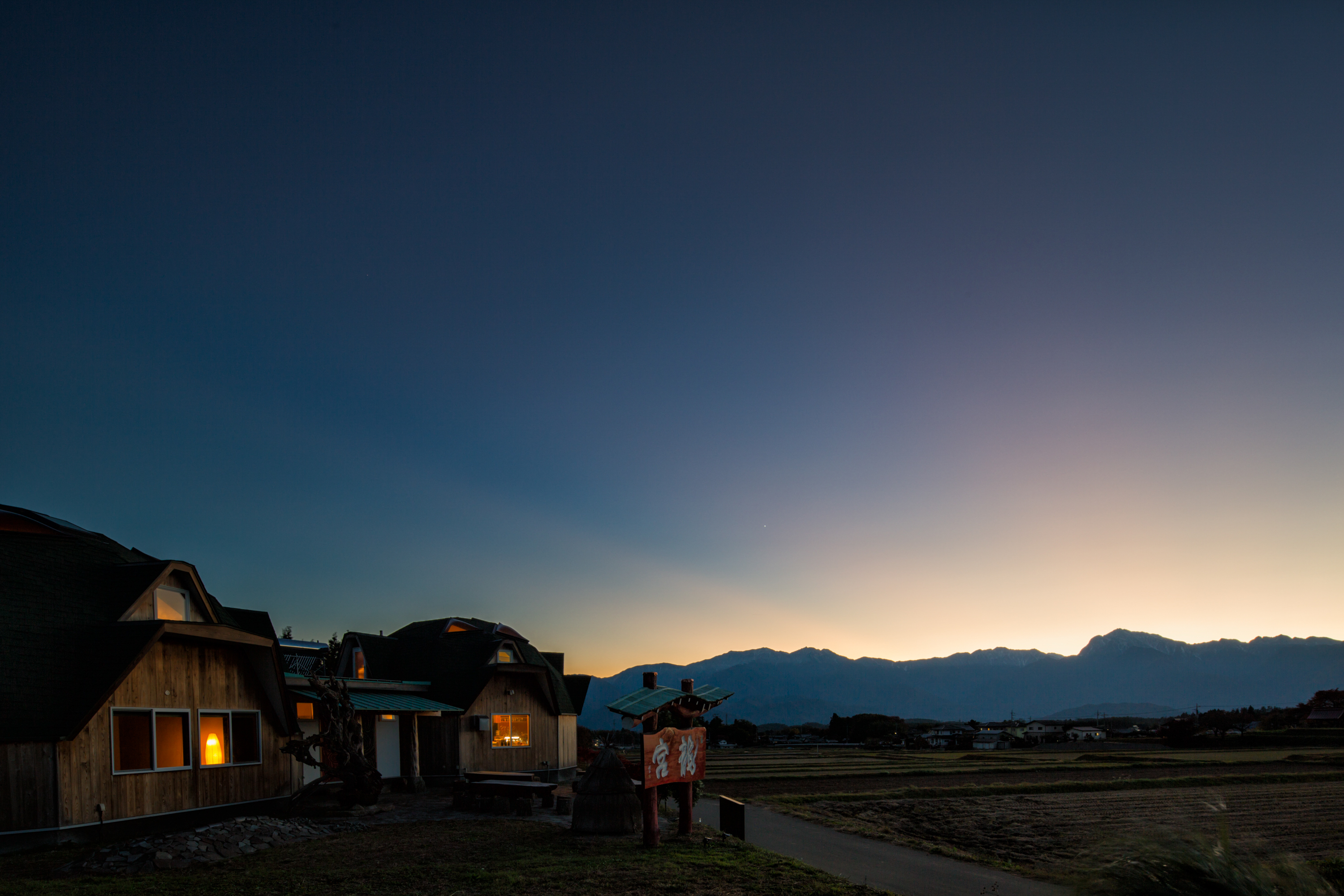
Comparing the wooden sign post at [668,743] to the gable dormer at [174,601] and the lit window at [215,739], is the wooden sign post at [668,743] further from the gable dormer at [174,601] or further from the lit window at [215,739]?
the gable dormer at [174,601]

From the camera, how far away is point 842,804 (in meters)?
24.4

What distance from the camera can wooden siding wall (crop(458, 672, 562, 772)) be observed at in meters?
26.5

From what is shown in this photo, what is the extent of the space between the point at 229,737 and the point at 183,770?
1573 mm

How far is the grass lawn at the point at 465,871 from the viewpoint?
10484 mm

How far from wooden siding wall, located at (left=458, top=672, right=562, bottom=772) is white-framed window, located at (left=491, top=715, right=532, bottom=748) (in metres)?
0.11

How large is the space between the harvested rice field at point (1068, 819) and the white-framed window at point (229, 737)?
44.6 ft

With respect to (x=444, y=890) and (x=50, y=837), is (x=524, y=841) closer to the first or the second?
(x=444, y=890)

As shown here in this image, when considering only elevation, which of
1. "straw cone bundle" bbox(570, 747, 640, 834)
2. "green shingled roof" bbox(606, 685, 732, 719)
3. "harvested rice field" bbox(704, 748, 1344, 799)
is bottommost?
"harvested rice field" bbox(704, 748, 1344, 799)

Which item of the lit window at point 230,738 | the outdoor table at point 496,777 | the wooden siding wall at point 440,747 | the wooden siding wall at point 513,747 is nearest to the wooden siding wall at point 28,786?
the lit window at point 230,738

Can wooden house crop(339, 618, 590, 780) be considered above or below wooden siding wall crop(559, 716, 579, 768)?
above

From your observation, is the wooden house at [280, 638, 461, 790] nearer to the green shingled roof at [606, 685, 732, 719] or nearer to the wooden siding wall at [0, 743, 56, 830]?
the wooden siding wall at [0, 743, 56, 830]

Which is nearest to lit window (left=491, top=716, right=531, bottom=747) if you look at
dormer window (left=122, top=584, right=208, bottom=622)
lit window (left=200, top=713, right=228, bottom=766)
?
lit window (left=200, top=713, right=228, bottom=766)

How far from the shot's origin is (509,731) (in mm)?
27906

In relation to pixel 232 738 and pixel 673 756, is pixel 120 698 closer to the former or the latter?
pixel 232 738
